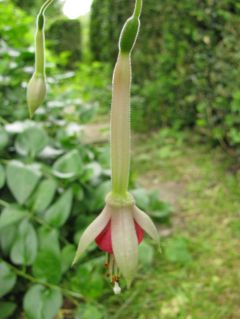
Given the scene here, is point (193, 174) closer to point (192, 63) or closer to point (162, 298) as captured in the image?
point (192, 63)

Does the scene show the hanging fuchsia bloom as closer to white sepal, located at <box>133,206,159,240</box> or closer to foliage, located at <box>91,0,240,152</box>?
white sepal, located at <box>133,206,159,240</box>

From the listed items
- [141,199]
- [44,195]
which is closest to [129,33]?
[44,195]

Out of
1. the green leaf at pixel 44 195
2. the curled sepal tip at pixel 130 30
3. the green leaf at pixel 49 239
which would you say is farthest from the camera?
the green leaf at pixel 44 195

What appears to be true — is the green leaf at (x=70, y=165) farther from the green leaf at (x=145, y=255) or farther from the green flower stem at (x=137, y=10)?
the green flower stem at (x=137, y=10)

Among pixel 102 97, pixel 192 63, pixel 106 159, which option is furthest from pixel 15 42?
pixel 102 97

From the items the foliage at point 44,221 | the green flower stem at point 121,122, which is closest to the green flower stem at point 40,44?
the green flower stem at point 121,122

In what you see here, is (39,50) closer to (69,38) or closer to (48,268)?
(48,268)

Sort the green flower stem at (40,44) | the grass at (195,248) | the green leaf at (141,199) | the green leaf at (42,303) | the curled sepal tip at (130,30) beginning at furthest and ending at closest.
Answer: the green leaf at (141,199), the grass at (195,248), the green leaf at (42,303), the green flower stem at (40,44), the curled sepal tip at (130,30)
